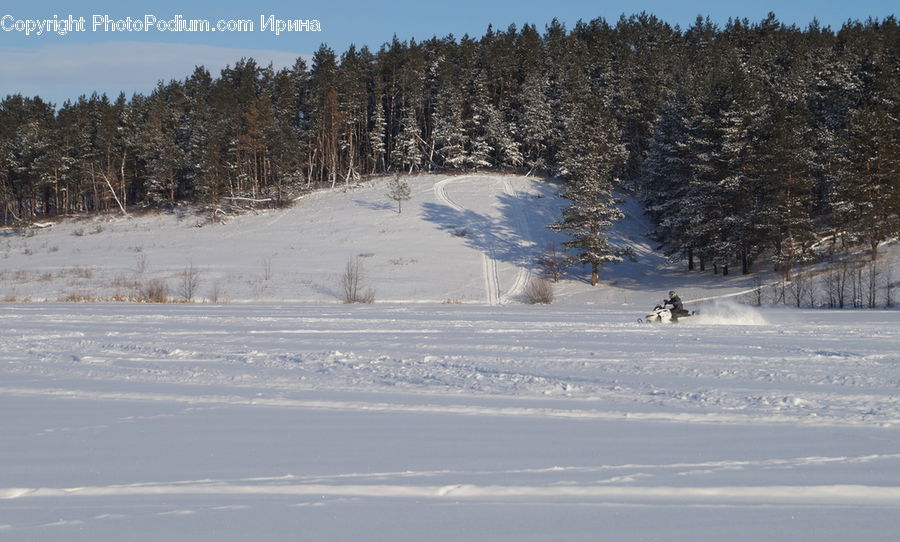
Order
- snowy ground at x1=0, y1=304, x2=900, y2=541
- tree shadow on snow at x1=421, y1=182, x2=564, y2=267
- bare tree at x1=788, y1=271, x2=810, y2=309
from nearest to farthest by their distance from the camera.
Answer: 1. snowy ground at x1=0, y1=304, x2=900, y2=541
2. bare tree at x1=788, y1=271, x2=810, y2=309
3. tree shadow on snow at x1=421, y1=182, x2=564, y2=267

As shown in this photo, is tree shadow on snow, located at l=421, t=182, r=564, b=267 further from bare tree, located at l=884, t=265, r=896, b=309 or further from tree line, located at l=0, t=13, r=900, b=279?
bare tree, located at l=884, t=265, r=896, b=309

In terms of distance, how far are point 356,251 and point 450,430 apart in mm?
45656

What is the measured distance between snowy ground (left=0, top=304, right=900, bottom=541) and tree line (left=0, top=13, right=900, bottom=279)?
29.1 m

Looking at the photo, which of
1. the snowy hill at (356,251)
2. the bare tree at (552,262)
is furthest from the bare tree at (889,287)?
the bare tree at (552,262)

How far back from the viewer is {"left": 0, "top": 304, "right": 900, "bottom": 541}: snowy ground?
5.20 m

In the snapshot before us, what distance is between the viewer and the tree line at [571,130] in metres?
40.9

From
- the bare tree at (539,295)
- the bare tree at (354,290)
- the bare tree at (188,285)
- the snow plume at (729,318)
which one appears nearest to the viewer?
the snow plume at (729,318)

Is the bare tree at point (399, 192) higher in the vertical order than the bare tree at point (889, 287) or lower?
higher

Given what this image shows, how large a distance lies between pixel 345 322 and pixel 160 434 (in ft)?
47.4

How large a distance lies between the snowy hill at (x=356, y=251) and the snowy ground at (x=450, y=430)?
20.3 m

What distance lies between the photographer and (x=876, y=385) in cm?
1020

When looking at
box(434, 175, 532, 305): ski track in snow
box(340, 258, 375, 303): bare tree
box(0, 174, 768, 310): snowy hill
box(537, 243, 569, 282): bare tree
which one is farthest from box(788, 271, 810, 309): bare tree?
box(340, 258, 375, 303): bare tree

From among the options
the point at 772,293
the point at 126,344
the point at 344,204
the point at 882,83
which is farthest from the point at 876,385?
the point at 344,204

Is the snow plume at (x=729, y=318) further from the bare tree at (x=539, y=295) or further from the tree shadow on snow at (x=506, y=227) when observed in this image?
the tree shadow on snow at (x=506, y=227)
